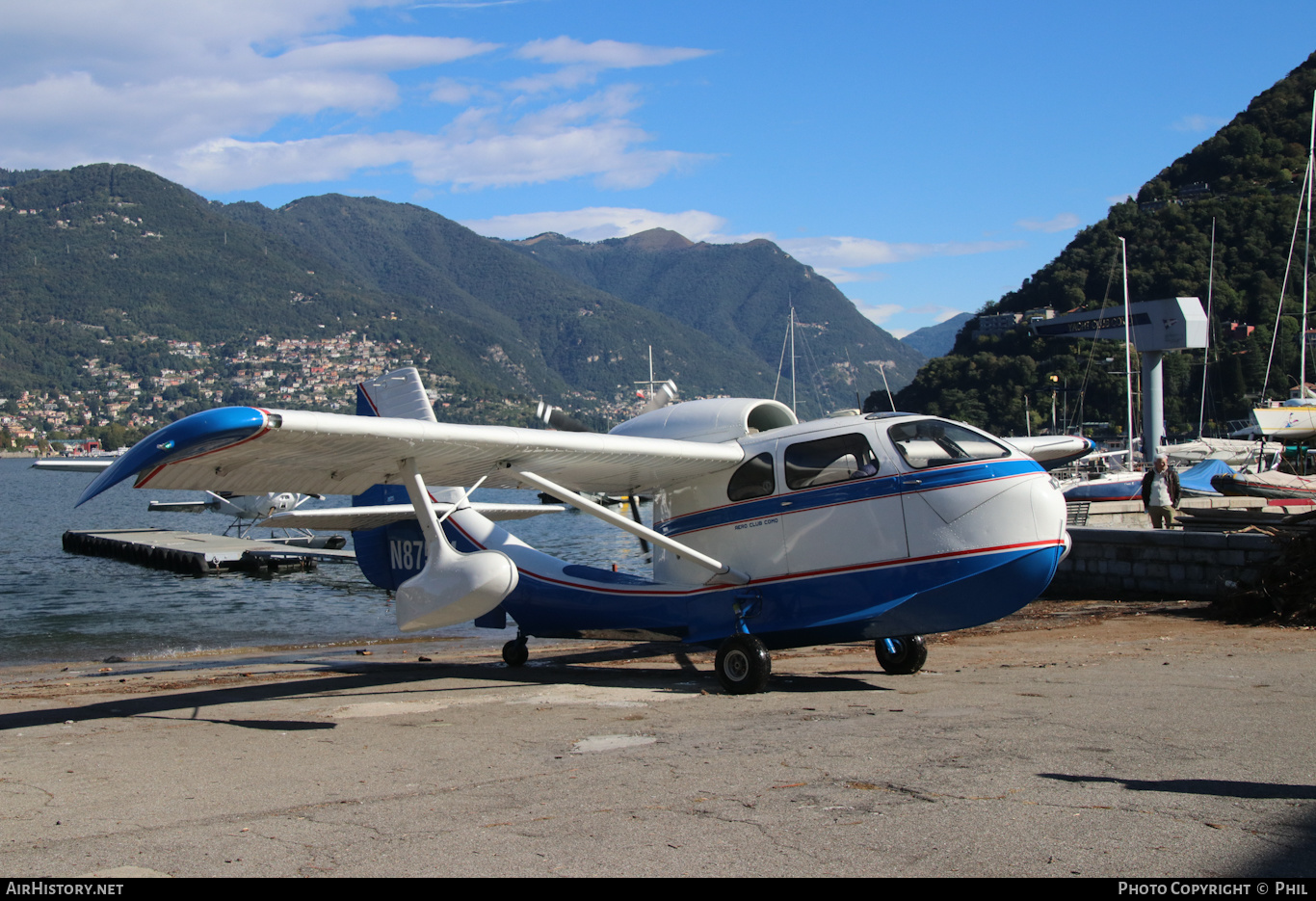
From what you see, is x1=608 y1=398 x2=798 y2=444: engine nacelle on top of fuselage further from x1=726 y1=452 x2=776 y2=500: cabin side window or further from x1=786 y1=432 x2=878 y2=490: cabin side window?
x1=786 y1=432 x2=878 y2=490: cabin side window

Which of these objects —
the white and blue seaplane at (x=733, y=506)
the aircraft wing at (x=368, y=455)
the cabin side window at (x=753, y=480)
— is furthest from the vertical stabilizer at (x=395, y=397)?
the cabin side window at (x=753, y=480)

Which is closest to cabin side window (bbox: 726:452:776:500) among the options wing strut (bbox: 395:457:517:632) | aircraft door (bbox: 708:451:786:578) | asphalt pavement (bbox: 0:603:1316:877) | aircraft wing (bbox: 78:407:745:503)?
aircraft door (bbox: 708:451:786:578)

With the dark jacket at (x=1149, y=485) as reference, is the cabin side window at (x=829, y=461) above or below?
above

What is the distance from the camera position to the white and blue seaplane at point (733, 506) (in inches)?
334

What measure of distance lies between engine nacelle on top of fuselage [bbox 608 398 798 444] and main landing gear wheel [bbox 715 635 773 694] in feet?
7.28

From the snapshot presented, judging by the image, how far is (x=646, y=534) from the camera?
1006 cm

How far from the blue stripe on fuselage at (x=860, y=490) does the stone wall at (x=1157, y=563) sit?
772 cm

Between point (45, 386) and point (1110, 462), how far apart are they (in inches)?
8343

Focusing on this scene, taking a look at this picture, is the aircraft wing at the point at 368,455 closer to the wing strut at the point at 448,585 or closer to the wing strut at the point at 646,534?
the wing strut at the point at 646,534

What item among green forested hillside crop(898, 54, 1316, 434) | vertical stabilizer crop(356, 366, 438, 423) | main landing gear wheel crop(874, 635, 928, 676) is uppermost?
green forested hillside crop(898, 54, 1316, 434)

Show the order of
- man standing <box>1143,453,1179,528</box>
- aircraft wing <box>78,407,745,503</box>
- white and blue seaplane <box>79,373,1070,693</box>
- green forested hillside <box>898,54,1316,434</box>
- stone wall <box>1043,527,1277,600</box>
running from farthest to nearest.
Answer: green forested hillside <box>898,54,1316,434</box>
man standing <box>1143,453,1179,528</box>
stone wall <box>1043,527,1277,600</box>
white and blue seaplane <box>79,373,1070,693</box>
aircraft wing <box>78,407,745,503</box>

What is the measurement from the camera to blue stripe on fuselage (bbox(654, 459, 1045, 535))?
8625mm

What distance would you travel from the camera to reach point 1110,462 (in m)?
50.1
